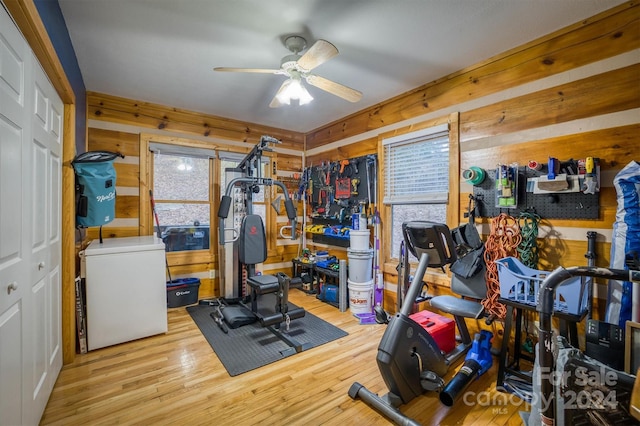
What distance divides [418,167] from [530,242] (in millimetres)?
1355

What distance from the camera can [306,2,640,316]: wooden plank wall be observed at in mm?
1934

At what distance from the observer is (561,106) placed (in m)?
2.19

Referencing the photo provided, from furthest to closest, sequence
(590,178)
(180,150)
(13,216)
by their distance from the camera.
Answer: (180,150) → (590,178) → (13,216)

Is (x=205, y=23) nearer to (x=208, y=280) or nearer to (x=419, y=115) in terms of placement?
(x=419, y=115)

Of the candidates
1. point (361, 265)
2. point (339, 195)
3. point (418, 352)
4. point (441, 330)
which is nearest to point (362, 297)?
point (361, 265)

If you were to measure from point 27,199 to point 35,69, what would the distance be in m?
0.74

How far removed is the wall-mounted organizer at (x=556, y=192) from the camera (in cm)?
202

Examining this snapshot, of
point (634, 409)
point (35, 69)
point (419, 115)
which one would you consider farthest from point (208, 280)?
point (634, 409)

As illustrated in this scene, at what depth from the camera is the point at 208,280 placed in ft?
13.4

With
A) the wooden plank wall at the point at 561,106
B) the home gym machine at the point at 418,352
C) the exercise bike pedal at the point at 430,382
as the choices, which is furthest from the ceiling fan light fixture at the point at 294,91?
the exercise bike pedal at the point at 430,382

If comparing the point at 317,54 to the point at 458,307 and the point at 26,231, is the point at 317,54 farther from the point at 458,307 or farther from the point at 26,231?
the point at 458,307

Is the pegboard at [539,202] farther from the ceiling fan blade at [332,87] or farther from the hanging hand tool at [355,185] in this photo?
the hanging hand tool at [355,185]

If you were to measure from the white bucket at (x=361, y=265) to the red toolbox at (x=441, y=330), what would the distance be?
A: 92 centimetres

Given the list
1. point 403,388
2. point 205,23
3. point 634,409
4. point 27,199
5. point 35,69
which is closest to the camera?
point 634,409
